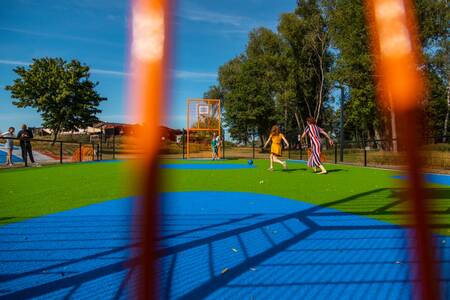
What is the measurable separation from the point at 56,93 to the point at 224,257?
3475 centimetres

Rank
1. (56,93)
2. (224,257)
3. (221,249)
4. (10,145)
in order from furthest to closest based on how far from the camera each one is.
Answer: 1. (56,93)
2. (10,145)
3. (221,249)
4. (224,257)

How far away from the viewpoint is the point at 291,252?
10.9 feet

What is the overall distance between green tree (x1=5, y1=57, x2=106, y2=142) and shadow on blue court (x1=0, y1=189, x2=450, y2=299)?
3137 centimetres

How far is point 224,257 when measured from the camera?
125 inches

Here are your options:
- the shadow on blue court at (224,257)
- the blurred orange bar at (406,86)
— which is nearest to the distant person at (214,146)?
the shadow on blue court at (224,257)

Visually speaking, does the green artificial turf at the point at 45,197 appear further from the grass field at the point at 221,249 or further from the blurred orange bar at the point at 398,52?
the blurred orange bar at the point at 398,52

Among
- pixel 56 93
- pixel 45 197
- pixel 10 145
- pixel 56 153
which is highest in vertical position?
pixel 56 93

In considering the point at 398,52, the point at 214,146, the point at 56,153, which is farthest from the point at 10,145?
the point at 398,52

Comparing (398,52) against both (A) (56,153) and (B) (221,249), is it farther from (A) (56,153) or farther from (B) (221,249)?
(A) (56,153)

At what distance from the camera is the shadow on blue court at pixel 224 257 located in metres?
2.45

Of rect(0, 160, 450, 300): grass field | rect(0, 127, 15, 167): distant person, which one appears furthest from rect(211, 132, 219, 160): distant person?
rect(0, 160, 450, 300): grass field

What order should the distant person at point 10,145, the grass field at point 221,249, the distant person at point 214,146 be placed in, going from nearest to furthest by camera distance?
the grass field at point 221,249 < the distant person at point 10,145 < the distant person at point 214,146

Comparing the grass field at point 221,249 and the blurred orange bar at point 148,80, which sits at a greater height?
the blurred orange bar at point 148,80

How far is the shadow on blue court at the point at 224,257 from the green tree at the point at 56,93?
31.4m
